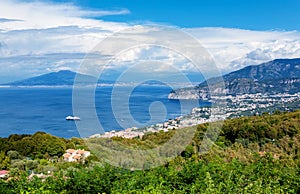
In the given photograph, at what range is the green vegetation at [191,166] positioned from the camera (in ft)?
17.6

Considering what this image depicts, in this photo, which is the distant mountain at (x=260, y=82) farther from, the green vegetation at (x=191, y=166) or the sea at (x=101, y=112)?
the green vegetation at (x=191, y=166)

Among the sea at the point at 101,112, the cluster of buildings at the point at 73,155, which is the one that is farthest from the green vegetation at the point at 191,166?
the sea at the point at 101,112

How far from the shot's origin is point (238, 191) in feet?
15.8

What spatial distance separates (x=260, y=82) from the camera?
2105 inches

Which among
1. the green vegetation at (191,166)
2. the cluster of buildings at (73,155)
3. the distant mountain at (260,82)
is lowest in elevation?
the cluster of buildings at (73,155)

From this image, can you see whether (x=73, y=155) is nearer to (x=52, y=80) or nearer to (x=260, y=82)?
(x=260, y=82)

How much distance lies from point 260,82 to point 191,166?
4948 centimetres

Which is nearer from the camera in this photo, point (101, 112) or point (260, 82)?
point (101, 112)

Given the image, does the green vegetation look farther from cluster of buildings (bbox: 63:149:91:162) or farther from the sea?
the sea

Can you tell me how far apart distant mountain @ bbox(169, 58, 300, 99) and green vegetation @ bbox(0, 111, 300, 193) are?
7.17ft

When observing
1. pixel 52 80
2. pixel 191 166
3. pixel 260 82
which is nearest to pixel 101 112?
pixel 191 166

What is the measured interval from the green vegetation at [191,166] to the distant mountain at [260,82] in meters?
2.19

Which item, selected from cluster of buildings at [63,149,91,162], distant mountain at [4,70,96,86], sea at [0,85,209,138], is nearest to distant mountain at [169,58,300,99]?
sea at [0,85,209,138]

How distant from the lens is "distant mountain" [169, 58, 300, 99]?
17327 mm
